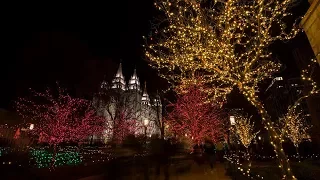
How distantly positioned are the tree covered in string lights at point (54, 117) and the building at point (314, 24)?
16180mm

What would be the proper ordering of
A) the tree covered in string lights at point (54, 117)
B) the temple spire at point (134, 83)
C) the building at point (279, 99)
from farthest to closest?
the temple spire at point (134, 83) → the building at point (279, 99) → the tree covered in string lights at point (54, 117)

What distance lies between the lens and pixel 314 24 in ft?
13.8

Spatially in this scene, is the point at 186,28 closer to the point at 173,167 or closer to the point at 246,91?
the point at 246,91

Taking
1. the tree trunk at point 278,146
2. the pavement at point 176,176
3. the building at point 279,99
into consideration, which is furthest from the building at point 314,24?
the building at point 279,99

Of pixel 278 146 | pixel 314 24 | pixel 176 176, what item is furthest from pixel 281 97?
pixel 314 24

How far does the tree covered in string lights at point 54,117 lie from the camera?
16656 millimetres

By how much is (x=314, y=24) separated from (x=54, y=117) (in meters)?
18.4

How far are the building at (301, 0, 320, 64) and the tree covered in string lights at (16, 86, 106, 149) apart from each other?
1618cm

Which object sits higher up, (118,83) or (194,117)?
(118,83)

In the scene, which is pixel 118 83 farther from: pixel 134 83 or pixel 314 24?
pixel 314 24

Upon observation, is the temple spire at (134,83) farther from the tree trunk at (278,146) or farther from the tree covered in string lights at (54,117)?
the tree trunk at (278,146)

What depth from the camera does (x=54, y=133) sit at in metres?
16.3

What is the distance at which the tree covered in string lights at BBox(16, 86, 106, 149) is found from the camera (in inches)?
656

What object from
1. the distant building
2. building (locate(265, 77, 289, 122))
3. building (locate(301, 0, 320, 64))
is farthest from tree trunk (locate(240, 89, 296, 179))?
building (locate(265, 77, 289, 122))
